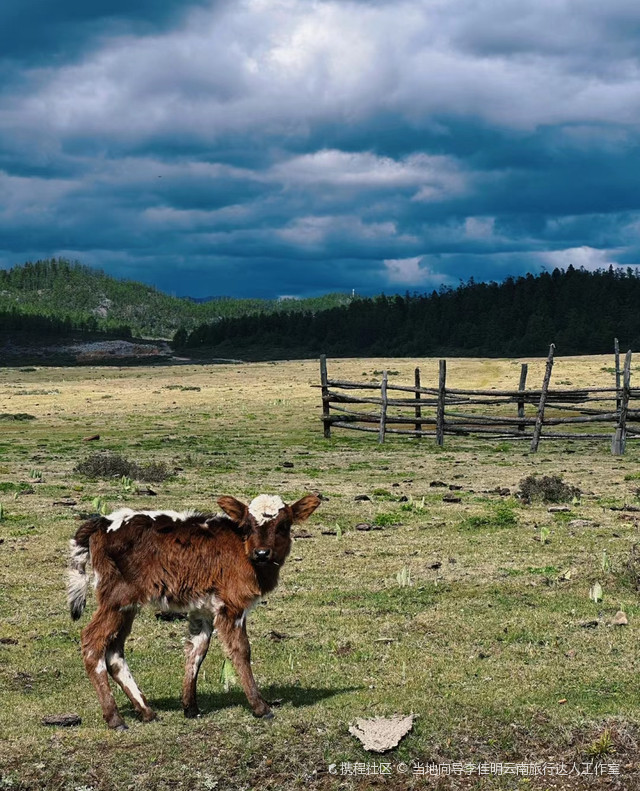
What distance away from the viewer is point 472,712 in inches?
328

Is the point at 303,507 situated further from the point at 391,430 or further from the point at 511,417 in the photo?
the point at 511,417

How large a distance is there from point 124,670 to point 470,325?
139 m

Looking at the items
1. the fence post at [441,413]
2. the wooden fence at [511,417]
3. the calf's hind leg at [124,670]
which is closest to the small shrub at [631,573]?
the calf's hind leg at [124,670]

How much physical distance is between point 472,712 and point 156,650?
3.90 metres

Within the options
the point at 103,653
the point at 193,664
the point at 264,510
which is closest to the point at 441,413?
the point at 193,664

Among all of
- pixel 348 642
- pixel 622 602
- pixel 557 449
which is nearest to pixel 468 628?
pixel 348 642

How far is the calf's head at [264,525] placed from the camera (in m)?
7.76

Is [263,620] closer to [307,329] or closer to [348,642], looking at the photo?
[348,642]

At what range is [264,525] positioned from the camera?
7.83 m

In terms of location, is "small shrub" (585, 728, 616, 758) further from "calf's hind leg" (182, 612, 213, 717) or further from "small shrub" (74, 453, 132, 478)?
"small shrub" (74, 453, 132, 478)

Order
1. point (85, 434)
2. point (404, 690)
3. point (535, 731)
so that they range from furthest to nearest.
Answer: point (85, 434) < point (404, 690) < point (535, 731)

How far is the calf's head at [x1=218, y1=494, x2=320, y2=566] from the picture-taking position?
7764mm

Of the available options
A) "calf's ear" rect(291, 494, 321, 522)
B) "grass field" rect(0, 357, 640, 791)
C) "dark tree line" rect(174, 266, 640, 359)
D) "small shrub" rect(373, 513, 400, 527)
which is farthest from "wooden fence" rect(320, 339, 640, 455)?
"dark tree line" rect(174, 266, 640, 359)

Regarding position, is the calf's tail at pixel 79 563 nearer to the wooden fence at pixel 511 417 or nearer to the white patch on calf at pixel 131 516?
the white patch on calf at pixel 131 516
